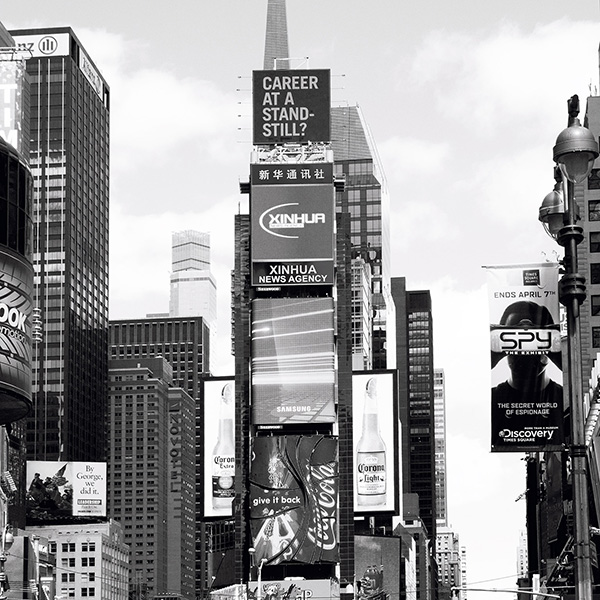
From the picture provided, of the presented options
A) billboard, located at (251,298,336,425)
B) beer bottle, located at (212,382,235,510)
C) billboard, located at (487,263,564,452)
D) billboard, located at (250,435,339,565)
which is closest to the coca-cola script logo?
billboard, located at (250,435,339,565)

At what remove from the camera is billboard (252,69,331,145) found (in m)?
145

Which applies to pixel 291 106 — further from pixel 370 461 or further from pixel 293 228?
pixel 370 461

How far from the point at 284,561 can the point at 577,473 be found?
120498 millimetres

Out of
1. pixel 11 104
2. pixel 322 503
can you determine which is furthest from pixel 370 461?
pixel 11 104

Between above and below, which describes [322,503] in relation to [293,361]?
below

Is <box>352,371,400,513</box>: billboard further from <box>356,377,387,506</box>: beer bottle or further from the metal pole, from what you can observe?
the metal pole

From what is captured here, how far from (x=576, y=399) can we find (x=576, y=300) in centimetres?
126

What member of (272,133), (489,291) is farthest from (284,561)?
(489,291)

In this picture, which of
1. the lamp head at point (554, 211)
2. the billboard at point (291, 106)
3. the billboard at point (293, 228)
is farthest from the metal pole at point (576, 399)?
the billboard at point (291, 106)

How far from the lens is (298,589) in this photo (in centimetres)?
13688

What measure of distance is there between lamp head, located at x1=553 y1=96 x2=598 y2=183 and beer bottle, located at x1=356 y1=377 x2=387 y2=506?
467ft

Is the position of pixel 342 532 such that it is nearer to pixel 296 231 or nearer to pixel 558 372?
pixel 296 231

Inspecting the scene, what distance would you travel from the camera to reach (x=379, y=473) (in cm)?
15962

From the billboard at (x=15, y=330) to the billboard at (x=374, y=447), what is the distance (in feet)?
311
